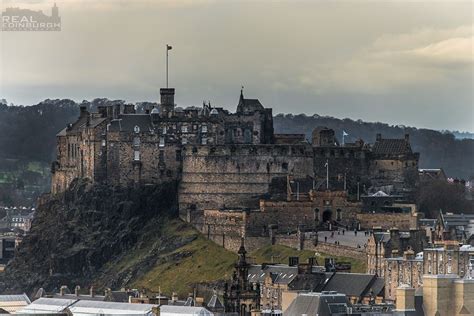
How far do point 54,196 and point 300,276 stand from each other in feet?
132

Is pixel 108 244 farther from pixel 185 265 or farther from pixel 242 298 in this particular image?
pixel 242 298

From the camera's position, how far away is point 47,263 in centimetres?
15925

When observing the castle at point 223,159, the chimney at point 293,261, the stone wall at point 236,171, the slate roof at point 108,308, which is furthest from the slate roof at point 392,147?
the slate roof at point 108,308

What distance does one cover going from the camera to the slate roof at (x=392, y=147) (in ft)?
516

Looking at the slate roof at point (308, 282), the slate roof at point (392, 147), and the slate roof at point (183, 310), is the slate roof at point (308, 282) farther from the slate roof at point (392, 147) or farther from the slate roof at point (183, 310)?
the slate roof at point (392, 147)

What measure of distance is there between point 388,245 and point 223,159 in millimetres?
26428

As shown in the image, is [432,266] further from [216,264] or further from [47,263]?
[47,263]

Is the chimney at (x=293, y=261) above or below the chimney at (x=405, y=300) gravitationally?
above

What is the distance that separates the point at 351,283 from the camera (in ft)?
414

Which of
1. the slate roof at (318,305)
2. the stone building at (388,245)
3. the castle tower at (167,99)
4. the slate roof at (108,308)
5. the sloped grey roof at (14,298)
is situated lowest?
the sloped grey roof at (14,298)

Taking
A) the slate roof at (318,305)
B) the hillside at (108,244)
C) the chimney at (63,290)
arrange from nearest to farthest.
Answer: the slate roof at (318,305)
the chimney at (63,290)
the hillside at (108,244)

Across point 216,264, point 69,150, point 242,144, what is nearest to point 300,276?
point 216,264

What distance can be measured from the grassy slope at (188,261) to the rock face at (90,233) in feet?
3.60

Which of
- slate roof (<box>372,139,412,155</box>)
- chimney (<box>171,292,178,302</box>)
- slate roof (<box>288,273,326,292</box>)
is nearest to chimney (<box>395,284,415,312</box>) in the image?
slate roof (<box>288,273,326,292</box>)
